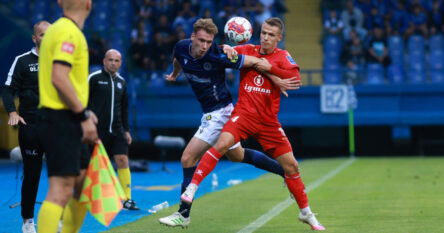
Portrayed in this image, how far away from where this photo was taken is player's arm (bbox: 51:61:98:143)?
5.90 meters

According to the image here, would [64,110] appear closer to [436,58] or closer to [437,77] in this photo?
[437,77]

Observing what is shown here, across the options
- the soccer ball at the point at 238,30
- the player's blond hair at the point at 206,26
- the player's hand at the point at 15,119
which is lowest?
the player's hand at the point at 15,119

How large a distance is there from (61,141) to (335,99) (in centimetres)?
1722

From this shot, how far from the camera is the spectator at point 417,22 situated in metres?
25.2

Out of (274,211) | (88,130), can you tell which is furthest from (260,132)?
(88,130)

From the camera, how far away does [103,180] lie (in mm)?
6367

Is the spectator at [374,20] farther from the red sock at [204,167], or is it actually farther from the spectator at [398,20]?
the red sock at [204,167]

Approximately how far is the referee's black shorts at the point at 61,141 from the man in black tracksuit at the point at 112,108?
526 centimetres

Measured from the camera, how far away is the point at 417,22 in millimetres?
25781

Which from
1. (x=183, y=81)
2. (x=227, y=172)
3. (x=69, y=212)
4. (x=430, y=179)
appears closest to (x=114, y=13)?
(x=183, y=81)

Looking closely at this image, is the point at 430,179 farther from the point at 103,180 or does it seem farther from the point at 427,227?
the point at 103,180

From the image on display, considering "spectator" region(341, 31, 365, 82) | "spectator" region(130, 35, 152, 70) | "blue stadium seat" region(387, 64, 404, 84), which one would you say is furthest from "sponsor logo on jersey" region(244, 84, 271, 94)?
"spectator" region(341, 31, 365, 82)

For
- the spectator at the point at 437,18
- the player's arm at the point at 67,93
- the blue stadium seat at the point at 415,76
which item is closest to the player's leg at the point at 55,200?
the player's arm at the point at 67,93

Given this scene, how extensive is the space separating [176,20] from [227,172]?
772cm
